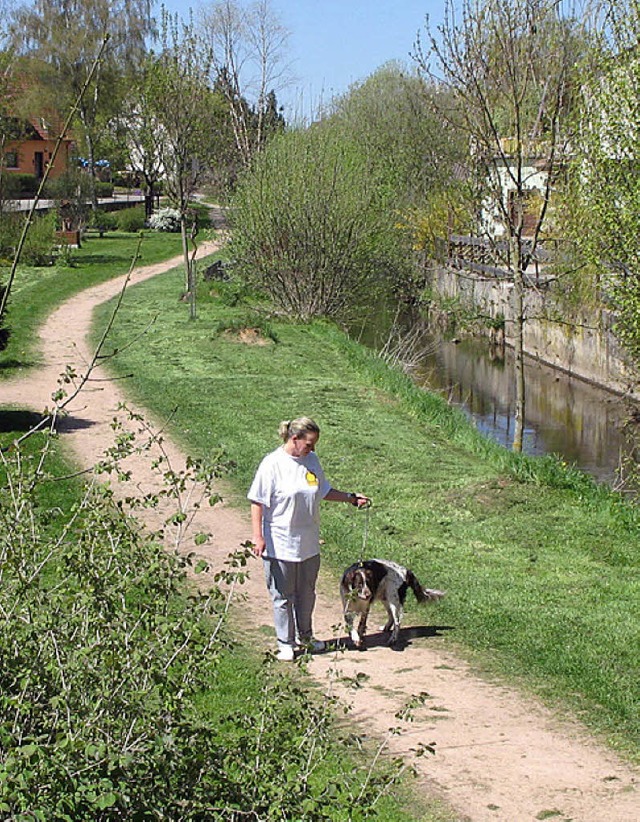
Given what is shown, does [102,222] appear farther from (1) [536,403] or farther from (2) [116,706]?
(2) [116,706]

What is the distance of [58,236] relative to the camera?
4422 cm

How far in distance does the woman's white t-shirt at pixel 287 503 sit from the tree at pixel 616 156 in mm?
12134

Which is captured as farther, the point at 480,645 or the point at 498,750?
the point at 480,645

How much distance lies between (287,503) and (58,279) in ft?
93.3

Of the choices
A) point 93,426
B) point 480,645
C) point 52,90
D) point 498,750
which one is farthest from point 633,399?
point 52,90

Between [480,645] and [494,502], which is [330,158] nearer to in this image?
[494,502]

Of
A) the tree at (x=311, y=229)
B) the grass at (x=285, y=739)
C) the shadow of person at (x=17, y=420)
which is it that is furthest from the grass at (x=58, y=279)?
the grass at (x=285, y=739)

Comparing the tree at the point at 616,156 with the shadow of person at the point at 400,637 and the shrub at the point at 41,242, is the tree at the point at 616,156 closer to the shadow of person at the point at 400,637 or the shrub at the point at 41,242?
the shadow of person at the point at 400,637

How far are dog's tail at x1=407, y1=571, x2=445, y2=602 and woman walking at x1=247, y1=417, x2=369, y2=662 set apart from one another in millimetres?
977

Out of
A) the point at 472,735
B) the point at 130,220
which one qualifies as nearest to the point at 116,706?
the point at 472,735

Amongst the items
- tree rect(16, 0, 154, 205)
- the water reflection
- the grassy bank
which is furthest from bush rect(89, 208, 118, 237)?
the grassy bank

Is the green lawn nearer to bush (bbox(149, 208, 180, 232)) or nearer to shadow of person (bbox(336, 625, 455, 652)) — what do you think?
shadow of person (bbox(336, 625, 455, 652))

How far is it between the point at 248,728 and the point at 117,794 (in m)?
1.06

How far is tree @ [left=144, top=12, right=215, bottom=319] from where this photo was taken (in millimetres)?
33312
